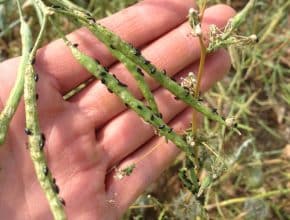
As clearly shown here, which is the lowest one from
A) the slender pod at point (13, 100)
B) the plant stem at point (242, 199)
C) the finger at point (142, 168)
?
the plant stem at point (242, 199)

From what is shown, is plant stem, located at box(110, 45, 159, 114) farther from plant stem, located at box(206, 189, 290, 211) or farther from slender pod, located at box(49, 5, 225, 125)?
plant stem, located at box(206, 189, 290, 211)

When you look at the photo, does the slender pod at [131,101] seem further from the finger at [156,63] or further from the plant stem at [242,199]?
the plant stem at [242,199]

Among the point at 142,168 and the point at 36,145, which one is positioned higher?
the point at 36,145

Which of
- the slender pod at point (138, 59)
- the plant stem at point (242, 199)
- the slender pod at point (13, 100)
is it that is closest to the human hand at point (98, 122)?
the slender pod at point (13, 100)

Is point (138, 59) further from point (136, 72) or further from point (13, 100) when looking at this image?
point (13, 100)

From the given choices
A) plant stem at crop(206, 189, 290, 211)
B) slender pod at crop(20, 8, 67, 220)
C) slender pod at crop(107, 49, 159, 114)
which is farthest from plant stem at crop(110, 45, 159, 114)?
plant stem at crop(206, 189, 290, 211)

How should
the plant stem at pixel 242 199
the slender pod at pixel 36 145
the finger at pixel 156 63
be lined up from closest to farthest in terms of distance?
1. the slender pod at pixel 36 145
2. the finger at pixel 156 63
3. the plant stem at pixel 242 199

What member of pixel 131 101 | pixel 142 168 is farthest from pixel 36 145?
pixel 142 168

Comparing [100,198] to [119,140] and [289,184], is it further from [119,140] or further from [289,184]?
[289,184]
